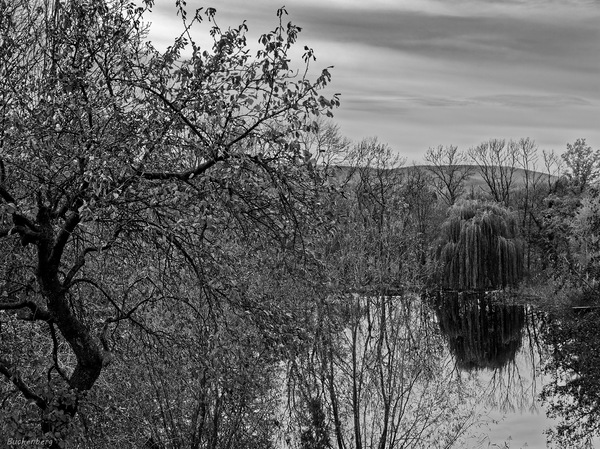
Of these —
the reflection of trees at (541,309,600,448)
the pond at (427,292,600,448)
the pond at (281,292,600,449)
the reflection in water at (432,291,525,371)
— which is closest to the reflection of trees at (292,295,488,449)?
the pond at (281,292,600,449)

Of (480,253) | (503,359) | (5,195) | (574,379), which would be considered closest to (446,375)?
(574,379)

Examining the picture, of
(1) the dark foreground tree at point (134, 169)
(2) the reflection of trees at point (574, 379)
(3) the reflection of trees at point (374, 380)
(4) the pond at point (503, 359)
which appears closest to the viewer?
(1) the dark foreground tree at point (134, 169)

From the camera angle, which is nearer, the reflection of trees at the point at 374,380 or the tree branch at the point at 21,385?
the tree branch at the point at 21,385

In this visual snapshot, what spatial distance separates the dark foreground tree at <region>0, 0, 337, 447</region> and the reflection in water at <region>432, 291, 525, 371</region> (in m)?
20.3

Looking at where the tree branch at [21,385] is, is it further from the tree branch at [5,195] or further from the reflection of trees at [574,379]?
the reflection of trees at [574,379]

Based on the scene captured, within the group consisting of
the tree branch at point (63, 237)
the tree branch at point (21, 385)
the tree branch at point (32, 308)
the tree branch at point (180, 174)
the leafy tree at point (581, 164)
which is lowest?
the tree branch at point (21, 385)

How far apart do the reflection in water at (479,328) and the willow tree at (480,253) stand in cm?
94

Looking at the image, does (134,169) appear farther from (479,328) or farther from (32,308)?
(479,328)

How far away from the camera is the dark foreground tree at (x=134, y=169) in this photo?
6367 millimetres

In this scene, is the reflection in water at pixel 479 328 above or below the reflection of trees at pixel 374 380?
above

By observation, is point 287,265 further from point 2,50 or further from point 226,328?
→ point 2,50

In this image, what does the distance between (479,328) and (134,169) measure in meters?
28.5

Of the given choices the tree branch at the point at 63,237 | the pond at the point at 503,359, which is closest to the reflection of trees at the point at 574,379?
the pond at the point at 503,359

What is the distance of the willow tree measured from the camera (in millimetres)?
38188
